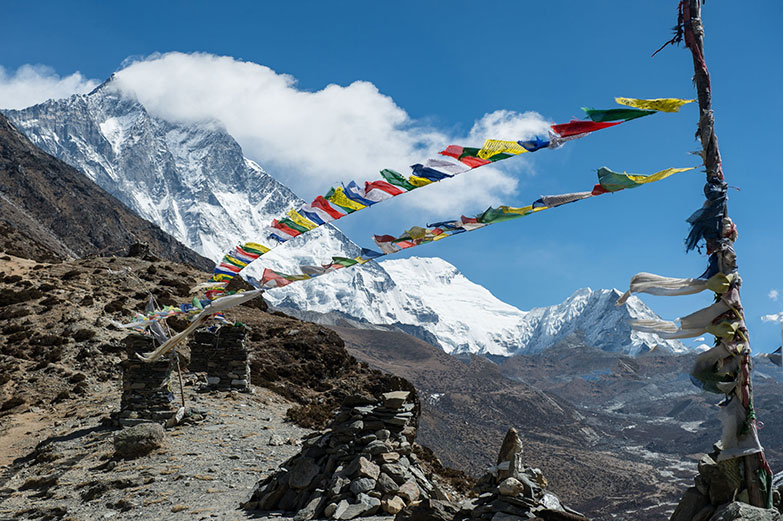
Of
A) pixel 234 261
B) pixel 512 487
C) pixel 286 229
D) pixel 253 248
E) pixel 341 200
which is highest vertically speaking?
pixel 341 200

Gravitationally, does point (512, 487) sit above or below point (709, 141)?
below

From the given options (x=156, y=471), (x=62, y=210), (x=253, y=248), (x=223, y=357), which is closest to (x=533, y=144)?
(x=253, y=248)

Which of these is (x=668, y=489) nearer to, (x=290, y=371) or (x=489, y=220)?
(x=290, y=371)

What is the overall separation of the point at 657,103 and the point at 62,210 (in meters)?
97.8

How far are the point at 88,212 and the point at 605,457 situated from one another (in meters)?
88.1

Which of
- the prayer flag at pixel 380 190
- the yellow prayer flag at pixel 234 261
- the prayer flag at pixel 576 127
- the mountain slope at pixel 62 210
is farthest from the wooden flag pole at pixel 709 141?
the mountain slope at pixel 62 210

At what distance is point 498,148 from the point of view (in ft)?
19.1

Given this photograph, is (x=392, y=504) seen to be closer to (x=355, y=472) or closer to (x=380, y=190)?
(x=355, y=472)

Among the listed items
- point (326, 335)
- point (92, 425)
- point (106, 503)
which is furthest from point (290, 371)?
point (106, 503)

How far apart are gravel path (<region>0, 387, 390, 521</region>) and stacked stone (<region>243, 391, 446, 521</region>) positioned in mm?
380

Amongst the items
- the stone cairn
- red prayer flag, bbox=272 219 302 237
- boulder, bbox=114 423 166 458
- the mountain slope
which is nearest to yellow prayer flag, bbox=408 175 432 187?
red prayer flag, bbox=272 219 302 237

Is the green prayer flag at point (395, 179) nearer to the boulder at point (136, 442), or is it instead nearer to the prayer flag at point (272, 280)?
the prayer flag at point (272, 280)

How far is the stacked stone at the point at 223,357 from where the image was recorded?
1828 centimetres

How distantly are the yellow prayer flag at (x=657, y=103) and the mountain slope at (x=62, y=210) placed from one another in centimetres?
7745
